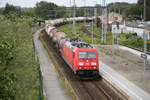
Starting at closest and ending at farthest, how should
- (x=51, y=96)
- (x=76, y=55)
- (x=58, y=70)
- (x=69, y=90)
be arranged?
(x=51, y=96)
(x=69, y=90)
(x=76, y=55)
(x=58, y=70)

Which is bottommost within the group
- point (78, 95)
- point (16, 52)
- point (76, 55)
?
point (78, 95)

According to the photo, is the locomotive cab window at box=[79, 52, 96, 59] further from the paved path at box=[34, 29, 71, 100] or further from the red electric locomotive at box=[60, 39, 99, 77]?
the paved path at box=[34, 29, 71, 100]

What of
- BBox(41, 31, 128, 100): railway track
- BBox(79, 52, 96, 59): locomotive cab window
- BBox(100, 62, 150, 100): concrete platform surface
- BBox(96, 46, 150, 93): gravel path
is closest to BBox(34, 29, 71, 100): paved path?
BBox(41, 31, 128, 100): railway track

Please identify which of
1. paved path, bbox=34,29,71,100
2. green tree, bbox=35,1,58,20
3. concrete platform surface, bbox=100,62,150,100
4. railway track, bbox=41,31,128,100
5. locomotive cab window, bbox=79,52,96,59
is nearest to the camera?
concrete platform surface, bbox=100,62,150,100

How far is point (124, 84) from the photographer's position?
23.5 meters

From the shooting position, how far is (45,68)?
3225 centimetres

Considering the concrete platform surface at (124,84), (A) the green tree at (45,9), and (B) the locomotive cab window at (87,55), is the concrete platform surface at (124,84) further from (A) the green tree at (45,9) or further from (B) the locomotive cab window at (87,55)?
(A) the green tree at (45,9)

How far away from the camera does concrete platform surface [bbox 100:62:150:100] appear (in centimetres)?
2023

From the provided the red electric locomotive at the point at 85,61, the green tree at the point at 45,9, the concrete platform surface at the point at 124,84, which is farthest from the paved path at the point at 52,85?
the green tree at the point at 45,9

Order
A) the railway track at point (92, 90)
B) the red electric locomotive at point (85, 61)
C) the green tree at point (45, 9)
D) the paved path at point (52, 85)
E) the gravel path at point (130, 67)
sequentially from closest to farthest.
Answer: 1. the railway track at point (92, 90)
2. the paved path at point (52, 85)
3. the gravel path at point (130, 67)
4. the red electric locomotive at point (85, 61)
5. the green tree at point (45, 9)

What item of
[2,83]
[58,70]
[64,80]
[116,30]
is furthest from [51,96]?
[116,30]

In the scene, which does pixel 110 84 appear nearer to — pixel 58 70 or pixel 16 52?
pixel 58 70

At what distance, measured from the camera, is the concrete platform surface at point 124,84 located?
20.2 meters

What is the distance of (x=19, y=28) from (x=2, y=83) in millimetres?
14569
